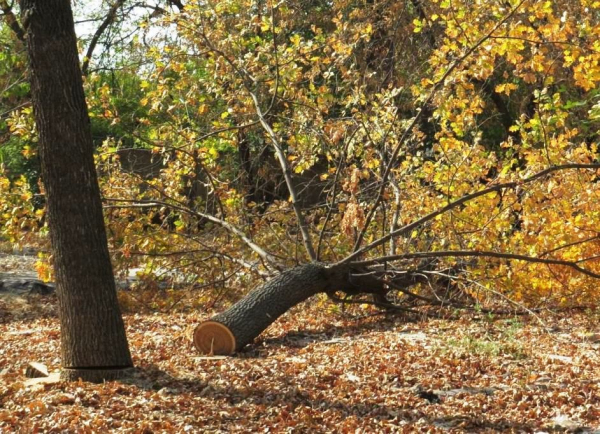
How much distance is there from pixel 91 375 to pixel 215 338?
52.8 inches

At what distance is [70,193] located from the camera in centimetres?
596

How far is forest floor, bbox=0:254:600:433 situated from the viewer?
5.12 metres

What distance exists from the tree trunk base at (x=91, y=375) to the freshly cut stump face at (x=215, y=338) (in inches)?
43.3

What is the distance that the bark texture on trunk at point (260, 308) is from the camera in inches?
281

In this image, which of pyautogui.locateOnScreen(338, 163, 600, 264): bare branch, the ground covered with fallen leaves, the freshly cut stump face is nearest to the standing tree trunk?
the ground covered with fallen leaves

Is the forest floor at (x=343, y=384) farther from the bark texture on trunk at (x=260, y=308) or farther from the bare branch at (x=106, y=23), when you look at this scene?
the bare branch at (x=106, y=23)

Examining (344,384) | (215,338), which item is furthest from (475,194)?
(215,338)

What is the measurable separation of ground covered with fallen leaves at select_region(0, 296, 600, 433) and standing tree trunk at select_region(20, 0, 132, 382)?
1.16 feet

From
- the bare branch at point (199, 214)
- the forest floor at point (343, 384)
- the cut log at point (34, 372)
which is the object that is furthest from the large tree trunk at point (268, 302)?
the cut log at point (34, 372)

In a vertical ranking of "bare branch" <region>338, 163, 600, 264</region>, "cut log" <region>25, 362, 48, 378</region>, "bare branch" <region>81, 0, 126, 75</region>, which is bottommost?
"cut log" <region>25, 362, 48, 378</region>

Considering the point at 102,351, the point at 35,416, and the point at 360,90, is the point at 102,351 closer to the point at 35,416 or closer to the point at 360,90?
the point at 35,416

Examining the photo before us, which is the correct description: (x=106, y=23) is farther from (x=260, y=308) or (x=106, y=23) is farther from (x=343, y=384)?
(x=343, y=384)

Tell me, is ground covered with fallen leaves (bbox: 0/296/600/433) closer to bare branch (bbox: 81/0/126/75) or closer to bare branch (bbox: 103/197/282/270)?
bare branch (bbox: 103/197/282/270)

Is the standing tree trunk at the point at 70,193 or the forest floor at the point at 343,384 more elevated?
the standing tree trunk at the point at 70,193
